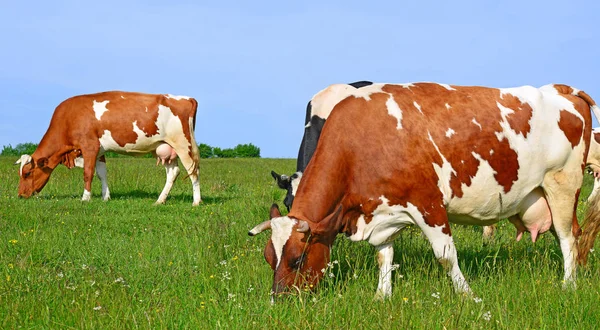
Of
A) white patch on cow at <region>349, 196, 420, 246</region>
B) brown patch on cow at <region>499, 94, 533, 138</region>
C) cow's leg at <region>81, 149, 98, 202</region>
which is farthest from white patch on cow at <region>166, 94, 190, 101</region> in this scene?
white patch on cow at <region>349, 196, 420, 246</region>

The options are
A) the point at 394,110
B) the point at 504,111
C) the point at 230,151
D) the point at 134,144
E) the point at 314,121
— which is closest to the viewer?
the point at 394,110

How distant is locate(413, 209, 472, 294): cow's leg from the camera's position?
6.31 metres

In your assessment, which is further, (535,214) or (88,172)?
(88,172)

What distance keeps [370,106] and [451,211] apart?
1.32 meters

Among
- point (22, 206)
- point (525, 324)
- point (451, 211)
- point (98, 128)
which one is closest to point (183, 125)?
point (98, 128)

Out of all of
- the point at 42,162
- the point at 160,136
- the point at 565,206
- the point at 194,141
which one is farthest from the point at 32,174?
the point at 565,206

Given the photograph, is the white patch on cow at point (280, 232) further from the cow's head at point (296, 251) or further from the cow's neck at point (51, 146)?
the cow's neck at point (51, 146)

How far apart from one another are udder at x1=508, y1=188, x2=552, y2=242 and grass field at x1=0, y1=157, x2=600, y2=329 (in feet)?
0.98

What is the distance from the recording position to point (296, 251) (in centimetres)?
564

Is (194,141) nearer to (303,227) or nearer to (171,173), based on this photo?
(171,173)

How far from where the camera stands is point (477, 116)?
6855 millimetres

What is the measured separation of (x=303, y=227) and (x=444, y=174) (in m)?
1.64

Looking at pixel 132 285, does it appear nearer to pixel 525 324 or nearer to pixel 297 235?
pixel 297 235

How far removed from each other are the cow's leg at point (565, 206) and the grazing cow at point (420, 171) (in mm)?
16
